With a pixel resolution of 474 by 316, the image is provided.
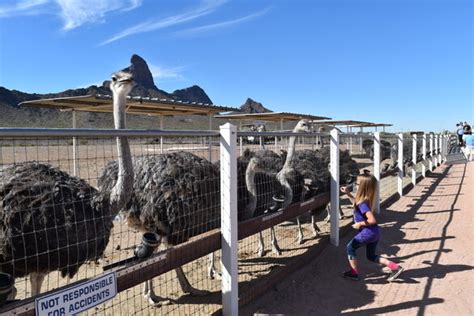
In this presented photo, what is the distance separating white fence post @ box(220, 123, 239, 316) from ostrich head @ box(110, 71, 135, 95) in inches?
47.3

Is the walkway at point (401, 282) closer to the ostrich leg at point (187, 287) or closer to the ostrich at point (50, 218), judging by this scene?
the ostrich leg at point (187, 287)

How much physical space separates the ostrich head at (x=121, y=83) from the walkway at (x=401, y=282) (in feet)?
7.50

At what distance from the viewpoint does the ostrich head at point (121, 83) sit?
391cm

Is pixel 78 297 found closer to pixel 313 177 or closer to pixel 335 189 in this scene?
pixel 335 189

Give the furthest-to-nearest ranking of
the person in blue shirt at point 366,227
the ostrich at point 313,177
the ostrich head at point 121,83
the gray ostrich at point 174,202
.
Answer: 1. the ostrich at point 313,177
2. the person in blue shirt at point 366,227
3. the gray ostrich at point 174,202
4. the ostrich head at point 121,83

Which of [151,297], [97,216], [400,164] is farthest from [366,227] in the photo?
[400,164]

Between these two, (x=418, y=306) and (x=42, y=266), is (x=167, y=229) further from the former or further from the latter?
(x=418, y=306)

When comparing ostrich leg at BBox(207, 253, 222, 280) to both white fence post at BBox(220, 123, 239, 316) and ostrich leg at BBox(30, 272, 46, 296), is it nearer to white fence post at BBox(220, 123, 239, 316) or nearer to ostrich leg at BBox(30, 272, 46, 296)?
white fence post at BBox(220, 123, 239, 316)

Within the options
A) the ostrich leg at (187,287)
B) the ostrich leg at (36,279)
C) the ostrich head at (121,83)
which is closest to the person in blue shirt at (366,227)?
the ostrich leg at (187,287)

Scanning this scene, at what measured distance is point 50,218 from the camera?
121 inches

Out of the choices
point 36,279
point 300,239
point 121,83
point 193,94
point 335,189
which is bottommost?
point 300,239

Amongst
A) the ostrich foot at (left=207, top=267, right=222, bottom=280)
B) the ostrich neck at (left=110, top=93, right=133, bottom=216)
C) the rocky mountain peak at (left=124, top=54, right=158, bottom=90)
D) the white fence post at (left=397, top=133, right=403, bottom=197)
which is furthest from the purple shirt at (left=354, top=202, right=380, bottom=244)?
the rocky mountain peak at (left=124, top=54, right=158, bottom=90)

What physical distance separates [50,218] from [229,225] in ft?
4.42

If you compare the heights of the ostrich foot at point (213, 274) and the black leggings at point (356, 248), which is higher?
the black leggings at point (356, 248)
